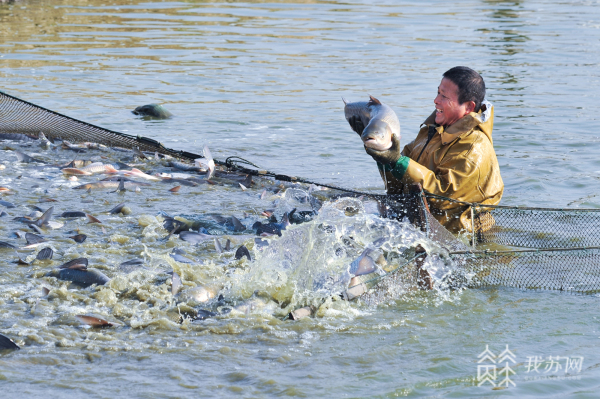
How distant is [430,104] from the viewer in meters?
13.3

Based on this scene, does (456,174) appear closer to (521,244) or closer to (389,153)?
(389,153)

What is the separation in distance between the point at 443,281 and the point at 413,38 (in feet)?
53.8

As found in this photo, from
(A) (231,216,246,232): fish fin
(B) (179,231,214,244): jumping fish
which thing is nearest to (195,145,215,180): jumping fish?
(A) (231,216,246,232): fish fin

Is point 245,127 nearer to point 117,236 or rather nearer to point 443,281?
point 117,236

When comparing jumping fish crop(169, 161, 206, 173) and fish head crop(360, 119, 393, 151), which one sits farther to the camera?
jumping fish crop(169, 161, 206, 173)

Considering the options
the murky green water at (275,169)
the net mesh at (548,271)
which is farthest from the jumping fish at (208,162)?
the net mesh at (548,271)

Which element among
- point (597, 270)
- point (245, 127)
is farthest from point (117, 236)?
point (245, 127)

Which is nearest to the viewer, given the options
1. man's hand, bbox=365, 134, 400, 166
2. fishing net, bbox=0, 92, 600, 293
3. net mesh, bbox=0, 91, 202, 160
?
man's hand, bbox=365, 134, 400, 166

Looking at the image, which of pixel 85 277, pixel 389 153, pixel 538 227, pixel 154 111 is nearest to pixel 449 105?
pixel 389 153

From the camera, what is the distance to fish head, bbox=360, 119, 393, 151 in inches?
204

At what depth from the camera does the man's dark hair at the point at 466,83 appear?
19.2ft

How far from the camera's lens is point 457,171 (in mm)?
5824

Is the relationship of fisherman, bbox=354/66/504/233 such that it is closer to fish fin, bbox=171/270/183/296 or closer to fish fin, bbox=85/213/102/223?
fish fin, bbox=171/270/183/296

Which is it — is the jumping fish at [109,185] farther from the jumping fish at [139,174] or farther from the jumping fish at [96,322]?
the jumping fish at [96,322]
